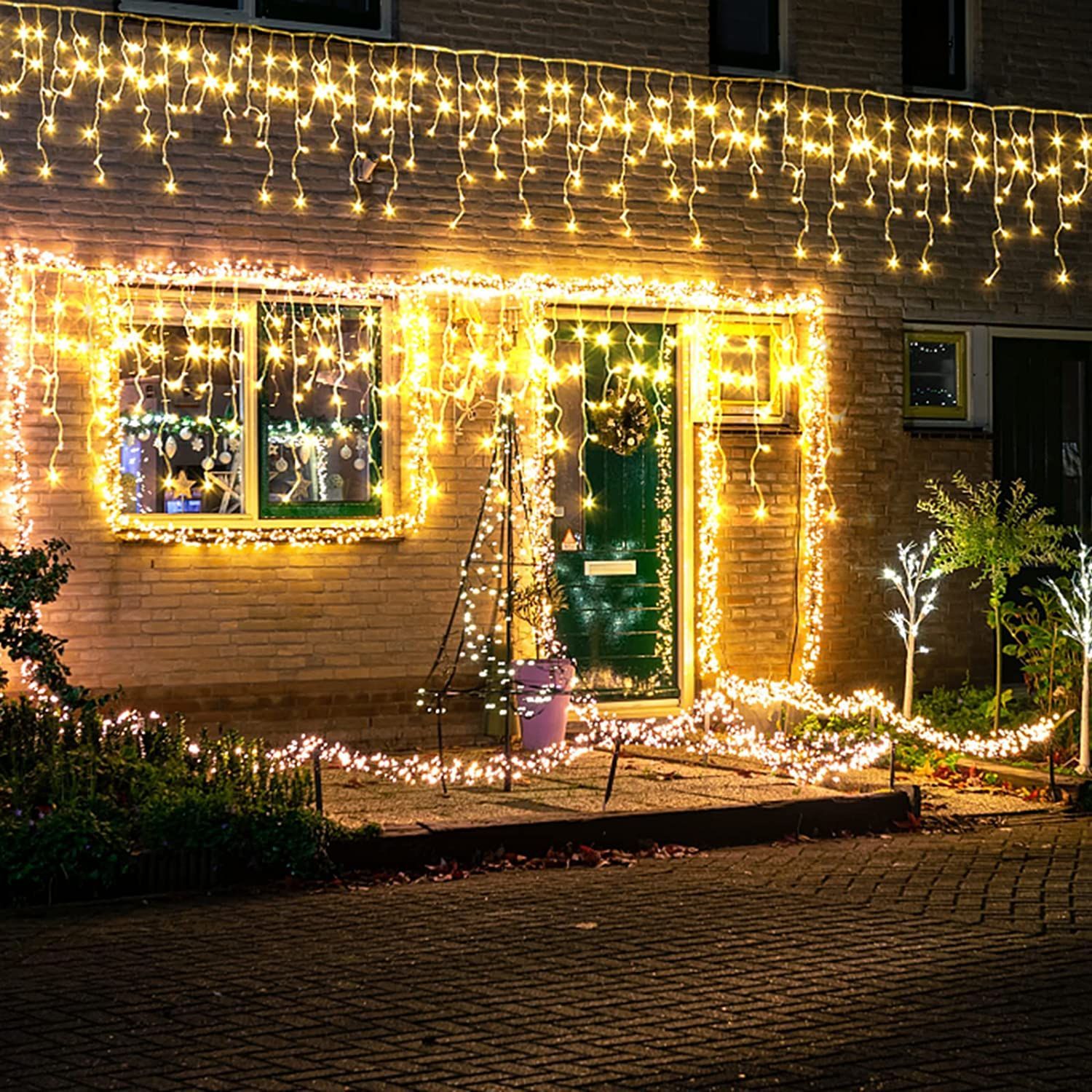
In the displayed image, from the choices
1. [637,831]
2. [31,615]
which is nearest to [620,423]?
[637,831]

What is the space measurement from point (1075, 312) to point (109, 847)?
8.89m

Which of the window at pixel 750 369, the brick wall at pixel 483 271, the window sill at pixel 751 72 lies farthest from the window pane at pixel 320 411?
the window sill at pixel 751 72

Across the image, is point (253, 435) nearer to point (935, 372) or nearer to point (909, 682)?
point (909, 682)

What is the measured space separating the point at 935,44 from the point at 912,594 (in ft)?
14.2

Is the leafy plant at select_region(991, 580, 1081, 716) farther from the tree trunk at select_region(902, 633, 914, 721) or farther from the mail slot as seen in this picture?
the mail slot

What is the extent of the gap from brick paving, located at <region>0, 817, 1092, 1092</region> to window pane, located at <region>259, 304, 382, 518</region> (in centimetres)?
370

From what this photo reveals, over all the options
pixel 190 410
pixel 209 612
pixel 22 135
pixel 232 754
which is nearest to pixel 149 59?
pixel 22 135

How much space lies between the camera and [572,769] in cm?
1084

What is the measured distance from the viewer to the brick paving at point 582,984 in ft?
17.7

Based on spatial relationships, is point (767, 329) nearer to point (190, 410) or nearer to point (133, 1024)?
point (190, 410)

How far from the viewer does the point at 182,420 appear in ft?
36.3

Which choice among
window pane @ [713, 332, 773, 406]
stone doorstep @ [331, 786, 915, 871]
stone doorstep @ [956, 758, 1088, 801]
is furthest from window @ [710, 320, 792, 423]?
stone doorstep @ [331, 786, 915, 871]

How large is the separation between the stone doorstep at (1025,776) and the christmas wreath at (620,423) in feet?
10.0

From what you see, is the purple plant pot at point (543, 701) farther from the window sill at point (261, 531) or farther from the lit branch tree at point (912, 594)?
the lit branch tree at point (912, 594)
